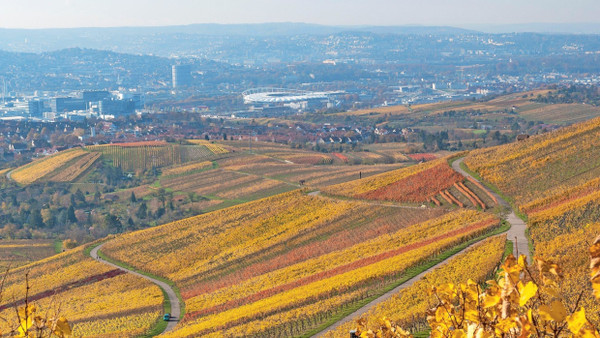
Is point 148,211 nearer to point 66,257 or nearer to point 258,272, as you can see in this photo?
point 66,257

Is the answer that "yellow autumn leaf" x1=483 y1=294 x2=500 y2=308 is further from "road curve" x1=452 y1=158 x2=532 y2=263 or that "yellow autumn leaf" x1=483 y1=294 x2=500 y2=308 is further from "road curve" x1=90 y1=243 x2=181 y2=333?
"road curve" x1=90 y1=243 x2=181 y2=333

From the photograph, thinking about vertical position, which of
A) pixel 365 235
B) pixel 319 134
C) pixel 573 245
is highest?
pixel 573 245

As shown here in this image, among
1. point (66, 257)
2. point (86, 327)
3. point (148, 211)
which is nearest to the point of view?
point (86, 327)

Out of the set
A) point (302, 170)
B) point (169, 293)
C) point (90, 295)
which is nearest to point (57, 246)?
Answer: point (90, 295)

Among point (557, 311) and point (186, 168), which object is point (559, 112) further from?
point (557, 311)

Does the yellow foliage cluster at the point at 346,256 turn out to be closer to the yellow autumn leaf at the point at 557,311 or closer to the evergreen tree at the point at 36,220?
the yellow autumn leaf at the point at 557,311

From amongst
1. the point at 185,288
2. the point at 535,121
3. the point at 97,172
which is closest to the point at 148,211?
the point at 97,172
